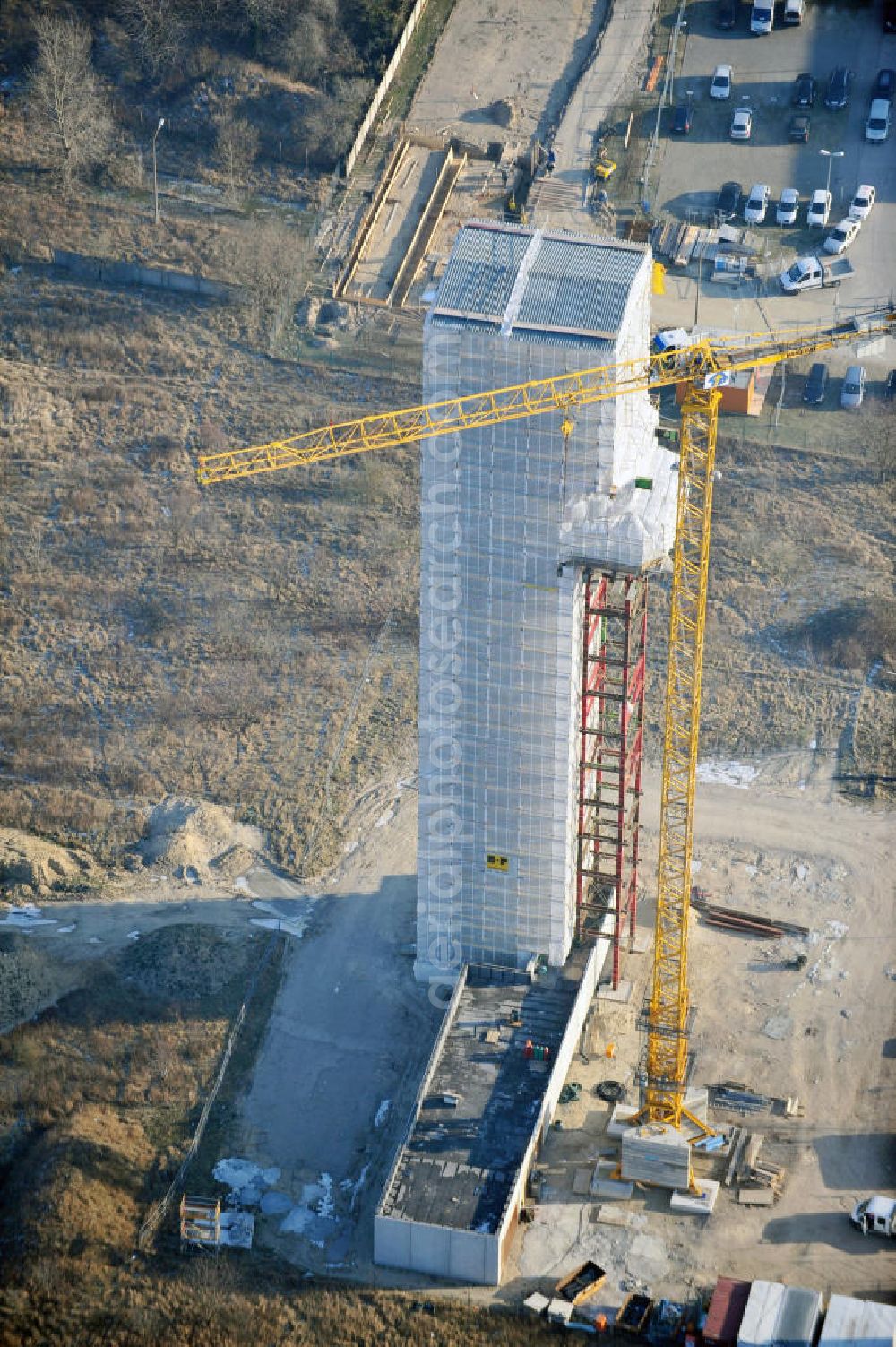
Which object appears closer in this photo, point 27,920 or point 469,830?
point 469,830

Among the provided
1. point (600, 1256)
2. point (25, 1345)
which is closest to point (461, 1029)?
point (600, 1256)

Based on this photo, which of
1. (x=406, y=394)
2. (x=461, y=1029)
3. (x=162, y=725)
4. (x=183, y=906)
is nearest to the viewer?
(x=461, y=1029)

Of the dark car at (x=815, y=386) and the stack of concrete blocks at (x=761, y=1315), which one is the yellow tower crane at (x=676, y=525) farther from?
the dark car at (x=815, y=386)

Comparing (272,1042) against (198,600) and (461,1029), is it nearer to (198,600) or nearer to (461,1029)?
(461,1029)

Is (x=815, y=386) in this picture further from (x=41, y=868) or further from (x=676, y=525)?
(x=41, y=868)

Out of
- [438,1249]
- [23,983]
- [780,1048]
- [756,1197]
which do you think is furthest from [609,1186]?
[23,983]

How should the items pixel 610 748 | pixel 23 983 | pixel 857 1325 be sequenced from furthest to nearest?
→ pixel 610 748 → pixel 23 983 → pixel 857 1325

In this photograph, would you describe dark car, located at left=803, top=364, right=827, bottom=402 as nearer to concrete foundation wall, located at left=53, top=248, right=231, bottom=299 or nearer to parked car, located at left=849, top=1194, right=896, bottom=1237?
concrete foundation wall, located at left=53, top=248, right=231, bottom=299
